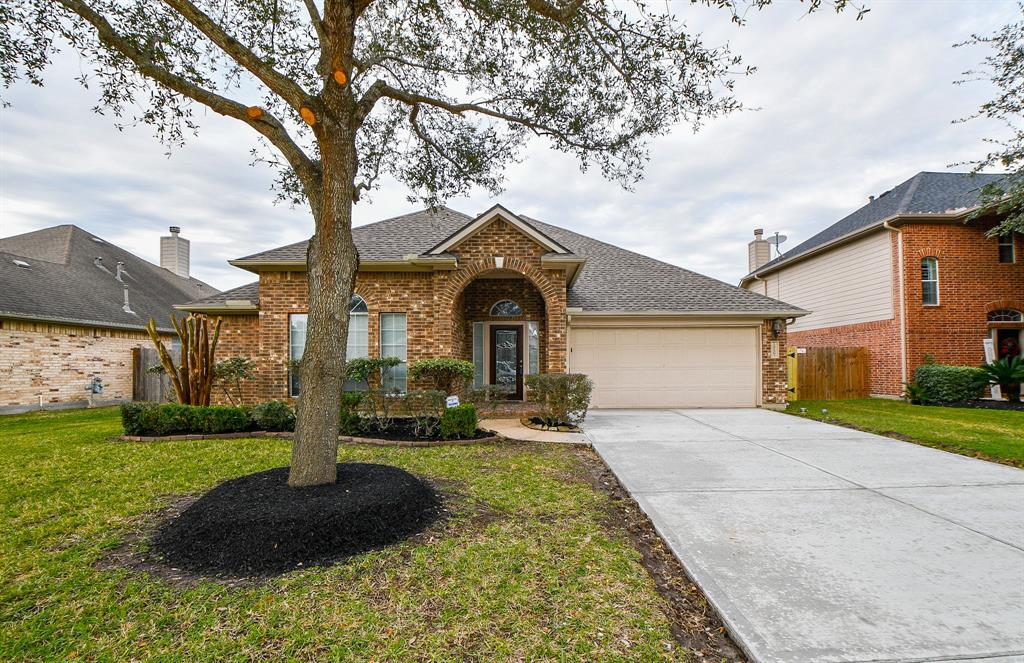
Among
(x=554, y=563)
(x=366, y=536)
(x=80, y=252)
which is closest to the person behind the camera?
(x=554, y=563)

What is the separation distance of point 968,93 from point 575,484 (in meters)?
14.4

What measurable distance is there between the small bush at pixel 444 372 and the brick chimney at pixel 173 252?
2184cm

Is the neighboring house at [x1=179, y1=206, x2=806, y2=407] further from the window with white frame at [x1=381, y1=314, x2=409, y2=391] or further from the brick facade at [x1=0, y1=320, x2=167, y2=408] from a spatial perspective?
the brick facade at [x1=0, y1=320, x2=167, y2=408]

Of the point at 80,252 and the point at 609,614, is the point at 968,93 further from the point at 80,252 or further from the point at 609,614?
the point at 80,252

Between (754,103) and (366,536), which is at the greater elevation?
(754,103)

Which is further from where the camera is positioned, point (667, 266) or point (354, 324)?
point (667, 266)

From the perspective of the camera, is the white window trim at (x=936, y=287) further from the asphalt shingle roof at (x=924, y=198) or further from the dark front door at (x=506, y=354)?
the dark front door at (x=506, y=354)

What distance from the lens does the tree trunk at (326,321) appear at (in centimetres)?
413

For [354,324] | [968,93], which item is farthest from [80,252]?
[968,93]

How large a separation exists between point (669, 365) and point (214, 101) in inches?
415

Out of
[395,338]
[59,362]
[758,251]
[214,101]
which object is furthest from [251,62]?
[758,251]

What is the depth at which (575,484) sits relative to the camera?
5.21m

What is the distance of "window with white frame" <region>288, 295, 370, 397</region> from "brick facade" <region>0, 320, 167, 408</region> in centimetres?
828

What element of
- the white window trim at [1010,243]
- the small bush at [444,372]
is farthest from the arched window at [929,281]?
the small bush at [444,372]
